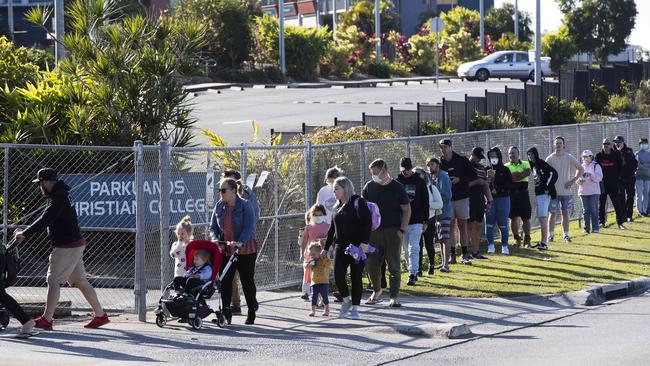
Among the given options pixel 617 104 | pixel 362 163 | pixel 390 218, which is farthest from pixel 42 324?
pixel 617 104

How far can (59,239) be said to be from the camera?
42.1 feet

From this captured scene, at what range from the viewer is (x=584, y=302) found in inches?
607

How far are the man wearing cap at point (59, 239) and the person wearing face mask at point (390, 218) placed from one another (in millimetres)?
3676

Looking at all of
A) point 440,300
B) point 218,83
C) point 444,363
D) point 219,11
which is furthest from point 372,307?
point 219,11

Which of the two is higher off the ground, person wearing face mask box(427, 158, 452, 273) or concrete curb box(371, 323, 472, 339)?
person wearing face mask box(427, 158, 452, 273)

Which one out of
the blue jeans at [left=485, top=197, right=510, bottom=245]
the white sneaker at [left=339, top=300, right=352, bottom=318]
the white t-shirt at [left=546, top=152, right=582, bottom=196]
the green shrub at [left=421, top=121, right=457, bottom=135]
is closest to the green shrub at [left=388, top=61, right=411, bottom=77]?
the green shrub at [left=421, top=121, right=457, bottom=135]

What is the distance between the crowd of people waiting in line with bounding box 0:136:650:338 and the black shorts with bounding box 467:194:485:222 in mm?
16

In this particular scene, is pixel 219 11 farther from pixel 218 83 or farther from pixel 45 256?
pixel 45 256

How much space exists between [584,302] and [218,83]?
39404mm

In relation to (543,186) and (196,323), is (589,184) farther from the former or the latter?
(196,323)

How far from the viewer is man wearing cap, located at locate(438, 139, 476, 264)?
731 inches

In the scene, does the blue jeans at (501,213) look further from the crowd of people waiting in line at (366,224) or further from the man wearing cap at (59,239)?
the man wearing cap at (59,239)

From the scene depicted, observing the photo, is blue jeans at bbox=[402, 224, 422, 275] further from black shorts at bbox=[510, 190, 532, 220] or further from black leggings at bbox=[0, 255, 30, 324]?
black leggings at bbox=[0, 255, 30, 324]

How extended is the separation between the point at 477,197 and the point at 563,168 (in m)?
3.17
